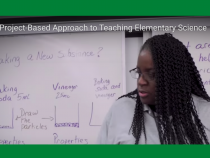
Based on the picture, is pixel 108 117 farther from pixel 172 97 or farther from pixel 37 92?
pixel 37 92

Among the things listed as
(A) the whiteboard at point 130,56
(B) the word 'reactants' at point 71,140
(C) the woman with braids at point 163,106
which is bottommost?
(B) the word 'reactants' at point 71,140

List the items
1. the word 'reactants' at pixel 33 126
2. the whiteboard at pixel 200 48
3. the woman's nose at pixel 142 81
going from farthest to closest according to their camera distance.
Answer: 1. the word 'reactants' at pixel 33 126
2. the whiteboard at pixel 200 48
3. the woman's nose at pixel 142 81

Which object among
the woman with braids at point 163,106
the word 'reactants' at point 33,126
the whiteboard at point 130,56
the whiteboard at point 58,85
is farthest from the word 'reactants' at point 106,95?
the woman with braids at point 163,106

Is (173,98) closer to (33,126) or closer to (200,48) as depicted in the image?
(200,48)

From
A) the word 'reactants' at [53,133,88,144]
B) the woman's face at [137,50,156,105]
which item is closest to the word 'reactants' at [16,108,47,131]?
the word 'reactants' at [53,133,88,144]

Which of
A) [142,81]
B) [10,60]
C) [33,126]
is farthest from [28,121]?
[142,81]

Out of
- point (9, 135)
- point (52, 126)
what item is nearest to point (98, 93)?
point (52, 126)

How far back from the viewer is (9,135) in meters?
1.45

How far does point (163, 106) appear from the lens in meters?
0.74

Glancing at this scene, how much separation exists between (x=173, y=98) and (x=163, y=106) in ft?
0.16

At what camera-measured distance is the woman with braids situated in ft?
2.36

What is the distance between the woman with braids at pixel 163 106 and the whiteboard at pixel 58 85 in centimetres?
58

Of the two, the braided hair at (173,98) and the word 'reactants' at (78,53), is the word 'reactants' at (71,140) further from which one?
the braided hair at (173,98)

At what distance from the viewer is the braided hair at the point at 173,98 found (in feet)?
2.38
